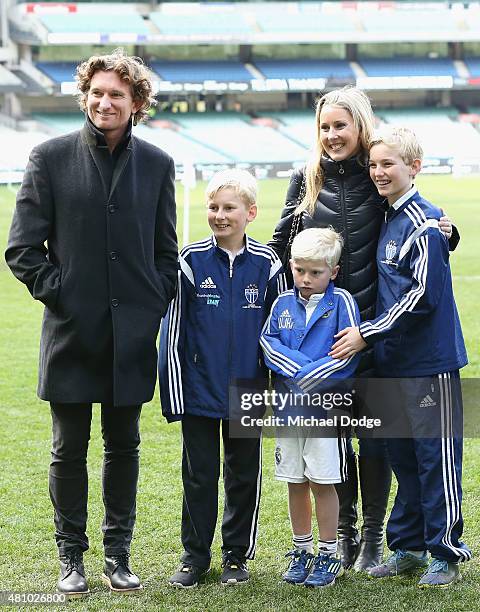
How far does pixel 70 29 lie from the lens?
1795 inches

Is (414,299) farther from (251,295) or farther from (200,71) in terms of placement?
(200,71)

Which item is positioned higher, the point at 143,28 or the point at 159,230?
the point at 143,28

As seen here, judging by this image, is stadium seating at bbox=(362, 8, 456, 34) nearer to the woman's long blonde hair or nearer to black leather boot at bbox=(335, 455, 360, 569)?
the woman's long blonde hair

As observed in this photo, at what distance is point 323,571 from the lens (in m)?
3.80

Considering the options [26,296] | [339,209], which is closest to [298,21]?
[26,296]

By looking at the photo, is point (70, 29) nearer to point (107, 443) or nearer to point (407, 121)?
point (407, 121)

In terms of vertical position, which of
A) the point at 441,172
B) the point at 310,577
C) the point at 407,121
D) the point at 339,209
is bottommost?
the point at 310,577

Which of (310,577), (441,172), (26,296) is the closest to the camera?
(310,577)

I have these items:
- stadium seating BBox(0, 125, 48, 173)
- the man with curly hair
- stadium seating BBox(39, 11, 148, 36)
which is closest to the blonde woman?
the man with curly hair

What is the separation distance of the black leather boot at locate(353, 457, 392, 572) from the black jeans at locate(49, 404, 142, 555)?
931mm

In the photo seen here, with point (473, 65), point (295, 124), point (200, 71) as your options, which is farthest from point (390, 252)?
point (473, 65)

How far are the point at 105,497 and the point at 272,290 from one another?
1006 mm

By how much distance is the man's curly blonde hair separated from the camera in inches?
142

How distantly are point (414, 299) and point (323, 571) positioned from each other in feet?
3.48
